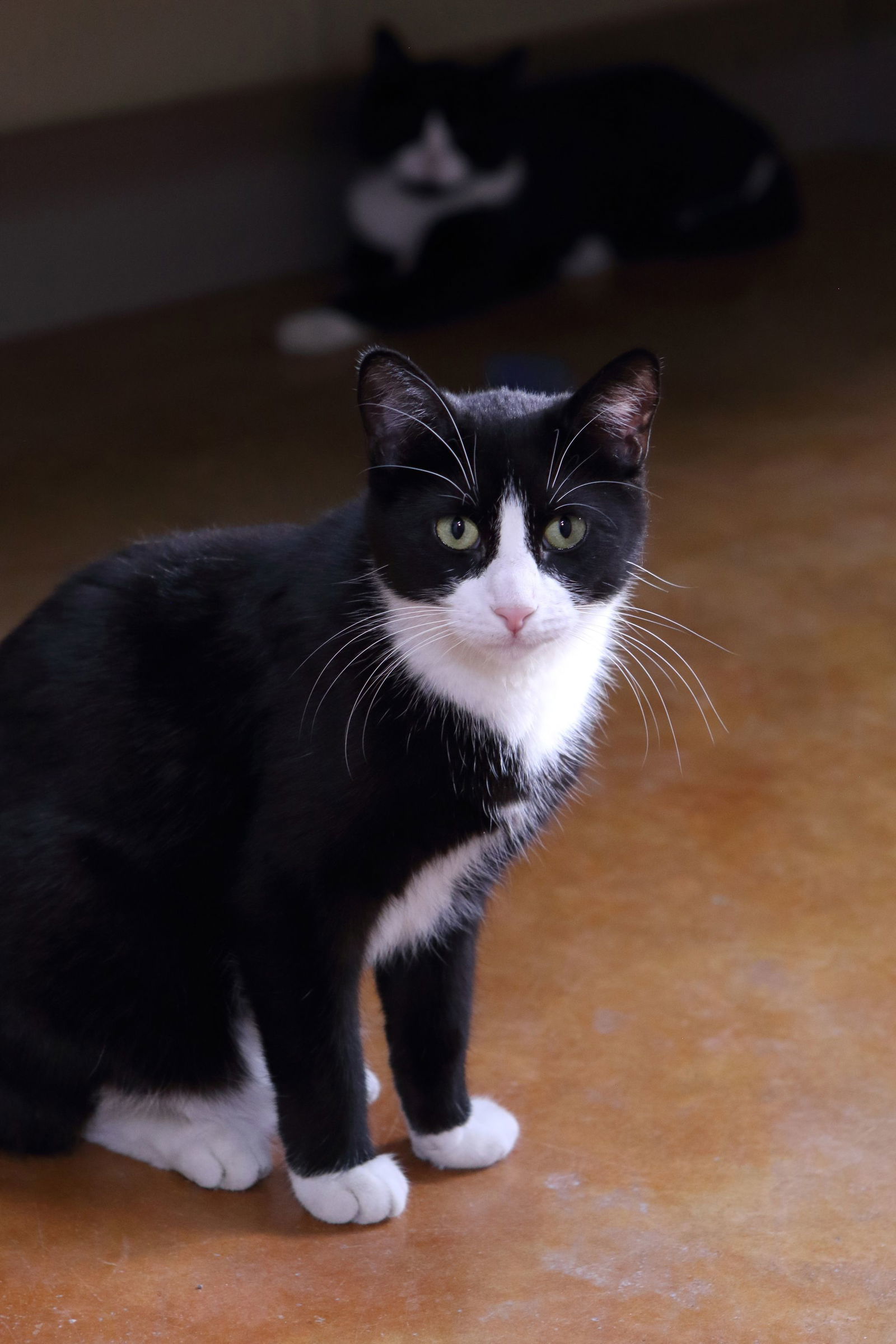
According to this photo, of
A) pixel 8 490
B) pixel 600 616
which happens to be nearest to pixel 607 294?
pixel 8 490

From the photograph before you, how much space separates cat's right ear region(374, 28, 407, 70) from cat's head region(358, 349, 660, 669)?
2.20 metres

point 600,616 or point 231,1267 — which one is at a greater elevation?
point 600,616

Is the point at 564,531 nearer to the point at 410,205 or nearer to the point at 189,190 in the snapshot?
the point at 410,205

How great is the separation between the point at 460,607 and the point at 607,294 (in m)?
2.60

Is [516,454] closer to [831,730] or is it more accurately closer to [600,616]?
[600,616]

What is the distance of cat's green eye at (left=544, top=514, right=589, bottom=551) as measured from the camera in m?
1.12

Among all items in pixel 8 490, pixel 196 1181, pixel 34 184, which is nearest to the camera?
pixel 196 1181

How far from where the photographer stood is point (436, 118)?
3.22 meters

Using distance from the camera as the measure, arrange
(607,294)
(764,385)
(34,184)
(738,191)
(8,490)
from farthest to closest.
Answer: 1. (738,191)
2. (607,294)
3. (34,184)
4. (764,385)
5. (8,490)

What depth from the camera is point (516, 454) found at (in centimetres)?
111

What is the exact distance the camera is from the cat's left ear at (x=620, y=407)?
111 cm

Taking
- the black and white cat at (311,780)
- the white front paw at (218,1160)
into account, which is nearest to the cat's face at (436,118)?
the black and white cat at (311,780)

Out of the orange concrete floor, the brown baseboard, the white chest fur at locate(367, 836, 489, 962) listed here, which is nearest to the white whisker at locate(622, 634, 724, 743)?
the orange concrete floor

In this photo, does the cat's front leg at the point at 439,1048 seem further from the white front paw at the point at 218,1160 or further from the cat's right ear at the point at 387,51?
the cat's right ear at the point at 387,51
